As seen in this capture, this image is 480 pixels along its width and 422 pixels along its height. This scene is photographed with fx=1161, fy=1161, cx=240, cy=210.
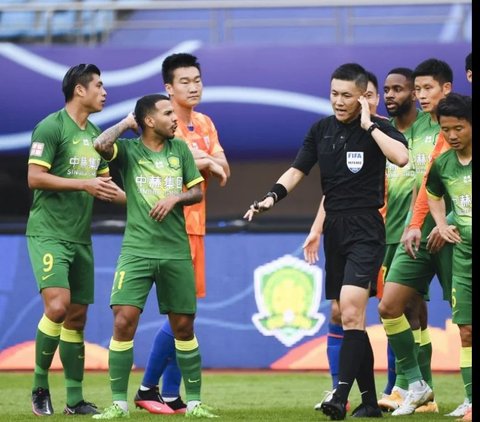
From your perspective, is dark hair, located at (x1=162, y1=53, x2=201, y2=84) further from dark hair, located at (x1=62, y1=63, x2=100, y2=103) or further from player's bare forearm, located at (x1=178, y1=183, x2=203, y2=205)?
player's bare forearm, located at (x1=178, y1=183, x2=203, y2=205)

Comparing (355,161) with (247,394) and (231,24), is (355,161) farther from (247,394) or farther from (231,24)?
(231,24)

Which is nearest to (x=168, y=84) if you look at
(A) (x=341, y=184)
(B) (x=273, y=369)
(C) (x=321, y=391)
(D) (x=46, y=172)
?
(D) (x=46, y=172)

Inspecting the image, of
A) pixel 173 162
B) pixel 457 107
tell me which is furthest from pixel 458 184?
pixel 173 162

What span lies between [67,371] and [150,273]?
3.62 feet

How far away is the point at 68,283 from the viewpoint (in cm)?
778

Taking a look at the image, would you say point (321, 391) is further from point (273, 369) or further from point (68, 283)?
point (68, 283)

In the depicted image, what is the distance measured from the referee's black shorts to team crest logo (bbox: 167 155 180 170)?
1.03m

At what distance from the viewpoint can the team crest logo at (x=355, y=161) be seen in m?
7.30

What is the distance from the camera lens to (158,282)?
24.4 ft

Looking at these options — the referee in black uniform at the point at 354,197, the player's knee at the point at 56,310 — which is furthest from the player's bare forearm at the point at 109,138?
the player's knee at the point at 56,310

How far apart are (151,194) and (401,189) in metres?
1.99

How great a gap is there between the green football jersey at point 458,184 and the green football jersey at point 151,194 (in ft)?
5.30

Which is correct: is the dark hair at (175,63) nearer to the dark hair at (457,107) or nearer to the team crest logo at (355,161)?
the team crest logo at (355,161)

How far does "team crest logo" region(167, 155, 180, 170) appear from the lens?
24.7 ft
